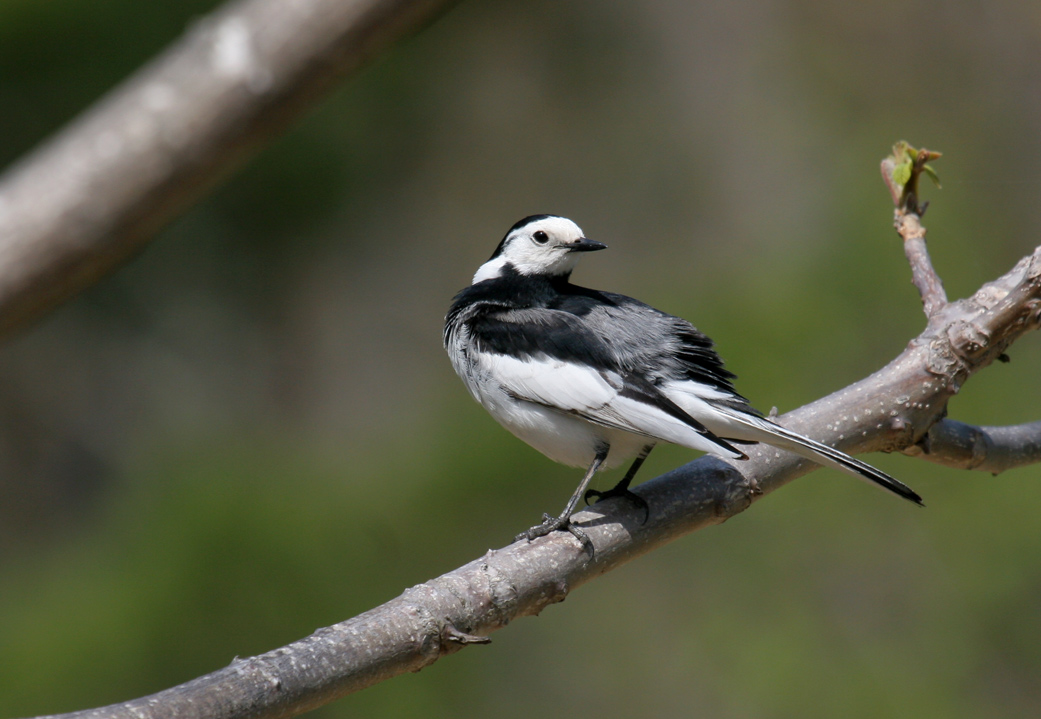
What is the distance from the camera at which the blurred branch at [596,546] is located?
4.10 feet

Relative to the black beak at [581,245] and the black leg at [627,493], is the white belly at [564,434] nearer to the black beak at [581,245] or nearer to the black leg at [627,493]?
the black leg at [627,493]

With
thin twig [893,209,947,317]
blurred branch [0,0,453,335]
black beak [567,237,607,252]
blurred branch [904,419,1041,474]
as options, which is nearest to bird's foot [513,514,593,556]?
black beak [567,237,607,252]

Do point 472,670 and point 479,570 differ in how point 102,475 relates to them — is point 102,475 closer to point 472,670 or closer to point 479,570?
point 472,670

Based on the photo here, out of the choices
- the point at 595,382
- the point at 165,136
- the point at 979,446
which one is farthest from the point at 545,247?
the point at 165,136

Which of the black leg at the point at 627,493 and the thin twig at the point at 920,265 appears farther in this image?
the thin twig at the point at 920,265

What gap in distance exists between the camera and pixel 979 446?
2.24 m

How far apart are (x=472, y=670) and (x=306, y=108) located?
155 inches

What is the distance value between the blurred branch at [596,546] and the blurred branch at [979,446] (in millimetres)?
11

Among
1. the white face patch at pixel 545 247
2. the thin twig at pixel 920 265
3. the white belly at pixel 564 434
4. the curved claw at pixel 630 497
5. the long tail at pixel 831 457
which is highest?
the white face patch at pixel 545 247

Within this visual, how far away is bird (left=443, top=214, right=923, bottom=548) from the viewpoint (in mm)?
1770

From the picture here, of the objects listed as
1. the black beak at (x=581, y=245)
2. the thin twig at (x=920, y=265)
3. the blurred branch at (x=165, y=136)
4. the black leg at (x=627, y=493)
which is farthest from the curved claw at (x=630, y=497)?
the blurred branch at (x=165, y=136)

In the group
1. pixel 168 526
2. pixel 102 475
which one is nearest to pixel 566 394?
pixel 168 526

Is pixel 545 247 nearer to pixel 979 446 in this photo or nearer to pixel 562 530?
pixel 562 530

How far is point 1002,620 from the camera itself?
12.4 ft
